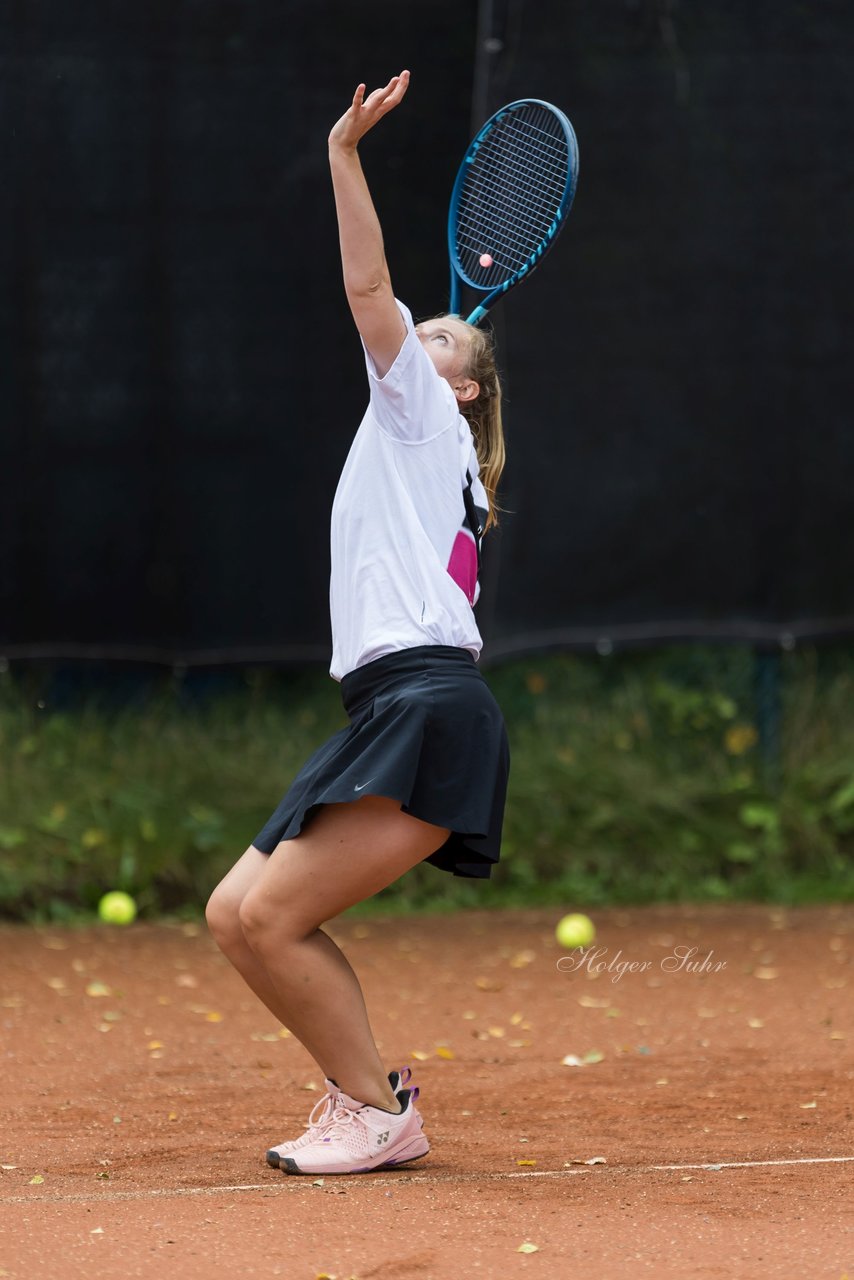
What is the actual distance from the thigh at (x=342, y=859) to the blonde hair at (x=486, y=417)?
60 centimetres

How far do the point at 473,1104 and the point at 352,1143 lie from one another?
30.2 inches

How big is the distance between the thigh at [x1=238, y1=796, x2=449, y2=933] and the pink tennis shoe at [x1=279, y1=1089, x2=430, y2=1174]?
0.38m

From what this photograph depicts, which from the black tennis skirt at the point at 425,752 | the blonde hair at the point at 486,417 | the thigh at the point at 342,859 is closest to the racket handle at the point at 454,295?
the blonde hair at the point at 486,417

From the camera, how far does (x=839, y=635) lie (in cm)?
659

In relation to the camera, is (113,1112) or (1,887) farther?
(1,887)

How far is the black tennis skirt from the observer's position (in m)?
3.12

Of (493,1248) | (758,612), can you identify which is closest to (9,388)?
(758,612)

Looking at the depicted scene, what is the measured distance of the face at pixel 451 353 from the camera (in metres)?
3.39

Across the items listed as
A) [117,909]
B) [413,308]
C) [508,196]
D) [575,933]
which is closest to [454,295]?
[508,196]

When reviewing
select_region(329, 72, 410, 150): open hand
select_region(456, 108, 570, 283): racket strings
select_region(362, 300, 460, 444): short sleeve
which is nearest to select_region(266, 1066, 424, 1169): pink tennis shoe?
select_region(362, 300, 460, 444): short sleeve

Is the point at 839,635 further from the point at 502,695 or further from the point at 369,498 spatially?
the point at 369,498

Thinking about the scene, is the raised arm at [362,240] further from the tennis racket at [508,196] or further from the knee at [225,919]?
the knee at [225,919]

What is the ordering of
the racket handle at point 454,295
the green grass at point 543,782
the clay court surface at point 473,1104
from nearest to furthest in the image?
the clay court surface at point 473,1104 → the racket handle at point 454,295 → the green grass at point 543,782

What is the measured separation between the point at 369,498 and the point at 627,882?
369 centimetres
